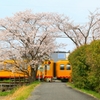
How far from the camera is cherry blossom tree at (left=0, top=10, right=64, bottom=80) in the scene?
40.7 meters

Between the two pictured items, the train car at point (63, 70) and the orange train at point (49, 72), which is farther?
the train car at point (63, 70)

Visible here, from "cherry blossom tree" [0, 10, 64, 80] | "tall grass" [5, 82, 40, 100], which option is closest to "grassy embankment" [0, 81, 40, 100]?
"tall grass" [5, 82, 40, 100]

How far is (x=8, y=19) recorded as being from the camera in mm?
42188

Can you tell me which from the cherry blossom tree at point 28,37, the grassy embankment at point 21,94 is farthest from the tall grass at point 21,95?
the cherry blossom tree at point 28,37

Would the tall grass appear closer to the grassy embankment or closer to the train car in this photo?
the grassy embankment

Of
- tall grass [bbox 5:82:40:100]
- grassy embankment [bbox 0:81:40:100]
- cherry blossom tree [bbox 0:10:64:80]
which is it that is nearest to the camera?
tall grass [bbox 5:82:40:100]

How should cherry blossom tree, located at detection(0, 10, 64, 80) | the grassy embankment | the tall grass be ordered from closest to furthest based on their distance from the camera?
1. the tall grass
2. the grassy embankment
3. cherry blossom tree, located at detection(0, 10, 64, 80)

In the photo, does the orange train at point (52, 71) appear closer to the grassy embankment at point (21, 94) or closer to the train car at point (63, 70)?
the train car at point (63, 70)

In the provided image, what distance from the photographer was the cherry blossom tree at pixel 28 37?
40688 mm

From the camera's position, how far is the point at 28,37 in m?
40.8

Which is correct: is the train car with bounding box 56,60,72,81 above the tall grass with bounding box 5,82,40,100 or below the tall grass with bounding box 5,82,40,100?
above

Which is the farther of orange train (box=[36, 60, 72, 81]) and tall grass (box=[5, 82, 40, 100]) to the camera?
orange train (box=[36, 60, 72, 81])

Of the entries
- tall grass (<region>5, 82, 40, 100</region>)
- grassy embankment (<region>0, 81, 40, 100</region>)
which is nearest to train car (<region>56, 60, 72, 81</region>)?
grassy embankment (<region>0, 81, 40, 100</region>)

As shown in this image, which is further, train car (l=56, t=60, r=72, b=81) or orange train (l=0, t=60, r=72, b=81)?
train car (l=56, t=60, r=72, b=81)
